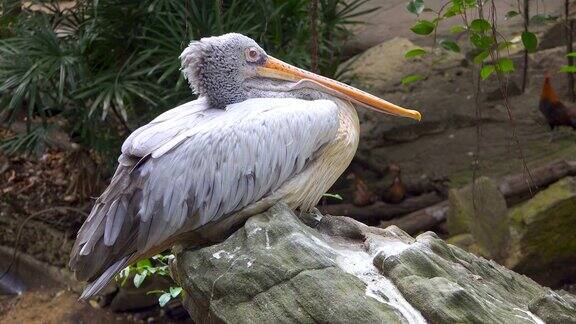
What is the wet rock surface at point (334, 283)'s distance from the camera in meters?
2.73

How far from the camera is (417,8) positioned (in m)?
4.20

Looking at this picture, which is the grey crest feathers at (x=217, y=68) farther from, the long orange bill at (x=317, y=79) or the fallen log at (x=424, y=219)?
the fallen log at (x=424, y=219)

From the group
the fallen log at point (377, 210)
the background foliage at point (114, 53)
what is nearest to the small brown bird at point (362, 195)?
the fallen log at point (377, 210)

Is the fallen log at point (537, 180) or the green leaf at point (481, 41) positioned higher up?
the green leaf at point (481, 41)

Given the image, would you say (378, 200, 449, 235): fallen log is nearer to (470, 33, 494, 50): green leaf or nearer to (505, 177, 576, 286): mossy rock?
(505, 177, 576, 286): mossy rock

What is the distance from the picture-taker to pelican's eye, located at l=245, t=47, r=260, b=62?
3.59 metres

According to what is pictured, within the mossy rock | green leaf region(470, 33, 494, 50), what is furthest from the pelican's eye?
the mossy rock

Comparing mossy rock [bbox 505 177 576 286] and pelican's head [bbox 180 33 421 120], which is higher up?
pelican's head [bbox 180 33 421 120]

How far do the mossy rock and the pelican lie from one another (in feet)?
9.67

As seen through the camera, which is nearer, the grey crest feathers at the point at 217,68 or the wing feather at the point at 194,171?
the wing feather at the point at 194,171

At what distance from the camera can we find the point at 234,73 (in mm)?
3512

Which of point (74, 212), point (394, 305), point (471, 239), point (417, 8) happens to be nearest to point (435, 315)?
point (394, 305)

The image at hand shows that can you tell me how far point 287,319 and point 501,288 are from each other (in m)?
0.83

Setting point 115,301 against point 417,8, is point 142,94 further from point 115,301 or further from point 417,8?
point 417,8
